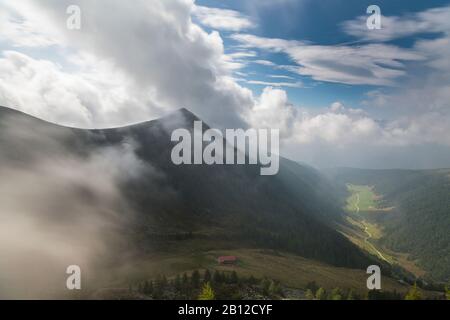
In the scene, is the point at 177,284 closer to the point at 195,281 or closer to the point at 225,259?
the point at 195,281

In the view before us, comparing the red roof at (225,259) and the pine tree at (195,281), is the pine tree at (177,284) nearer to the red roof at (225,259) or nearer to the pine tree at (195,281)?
the pine tree at (195,281)

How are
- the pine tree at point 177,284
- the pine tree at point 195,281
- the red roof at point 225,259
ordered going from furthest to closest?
the red roof at point 225,259 < the pine tree at point 195,281 < the pine tree at point 177,284

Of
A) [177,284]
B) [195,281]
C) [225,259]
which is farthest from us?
[225,259]

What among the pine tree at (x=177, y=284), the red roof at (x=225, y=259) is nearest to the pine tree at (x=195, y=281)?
the pine tree at (x=177, y=284)

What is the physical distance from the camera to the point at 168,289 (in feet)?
415

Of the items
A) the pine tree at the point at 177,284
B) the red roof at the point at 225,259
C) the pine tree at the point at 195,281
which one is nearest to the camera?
the pine tree at the point at 177,284

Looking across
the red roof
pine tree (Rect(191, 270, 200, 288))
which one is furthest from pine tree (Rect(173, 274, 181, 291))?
the red roof

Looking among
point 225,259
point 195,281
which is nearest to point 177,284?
point 195,281

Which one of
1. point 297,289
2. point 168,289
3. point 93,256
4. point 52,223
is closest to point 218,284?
point 168,289

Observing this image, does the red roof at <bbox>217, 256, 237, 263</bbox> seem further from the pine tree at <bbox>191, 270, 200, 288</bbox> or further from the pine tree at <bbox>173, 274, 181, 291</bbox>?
the pine tree at <bbox>173, 274, 181, 291</bbox>

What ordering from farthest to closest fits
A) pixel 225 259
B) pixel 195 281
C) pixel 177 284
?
pixel 225 259 → pixel 195 281 → pixel 177 284
